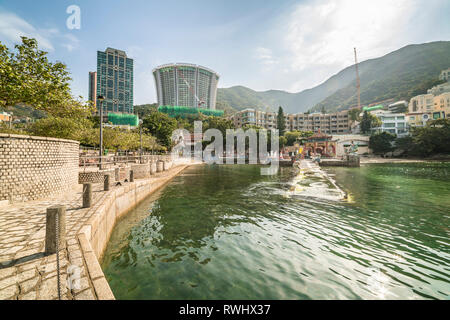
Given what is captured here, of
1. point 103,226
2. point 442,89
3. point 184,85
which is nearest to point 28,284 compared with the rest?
point 103,226

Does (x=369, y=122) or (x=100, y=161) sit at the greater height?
(x=369, y=122)

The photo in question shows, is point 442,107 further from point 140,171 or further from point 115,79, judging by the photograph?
point 115,79

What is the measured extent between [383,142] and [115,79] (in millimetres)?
145086

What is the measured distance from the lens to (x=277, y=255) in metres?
5.43

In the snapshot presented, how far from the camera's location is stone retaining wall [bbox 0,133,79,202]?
664cm

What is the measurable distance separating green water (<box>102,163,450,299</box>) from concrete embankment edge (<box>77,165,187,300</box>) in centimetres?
47

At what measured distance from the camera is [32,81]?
8.16m

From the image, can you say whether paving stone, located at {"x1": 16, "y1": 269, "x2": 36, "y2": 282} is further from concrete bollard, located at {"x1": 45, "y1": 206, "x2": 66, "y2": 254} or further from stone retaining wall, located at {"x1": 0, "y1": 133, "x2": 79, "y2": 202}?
stone retaining wall, located at {"x1": 0, "y1": 133, "x2": 79, "y2": 202}

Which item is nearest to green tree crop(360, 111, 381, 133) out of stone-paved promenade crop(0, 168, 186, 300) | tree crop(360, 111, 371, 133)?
tree crop(360, 111, 371, 133)
